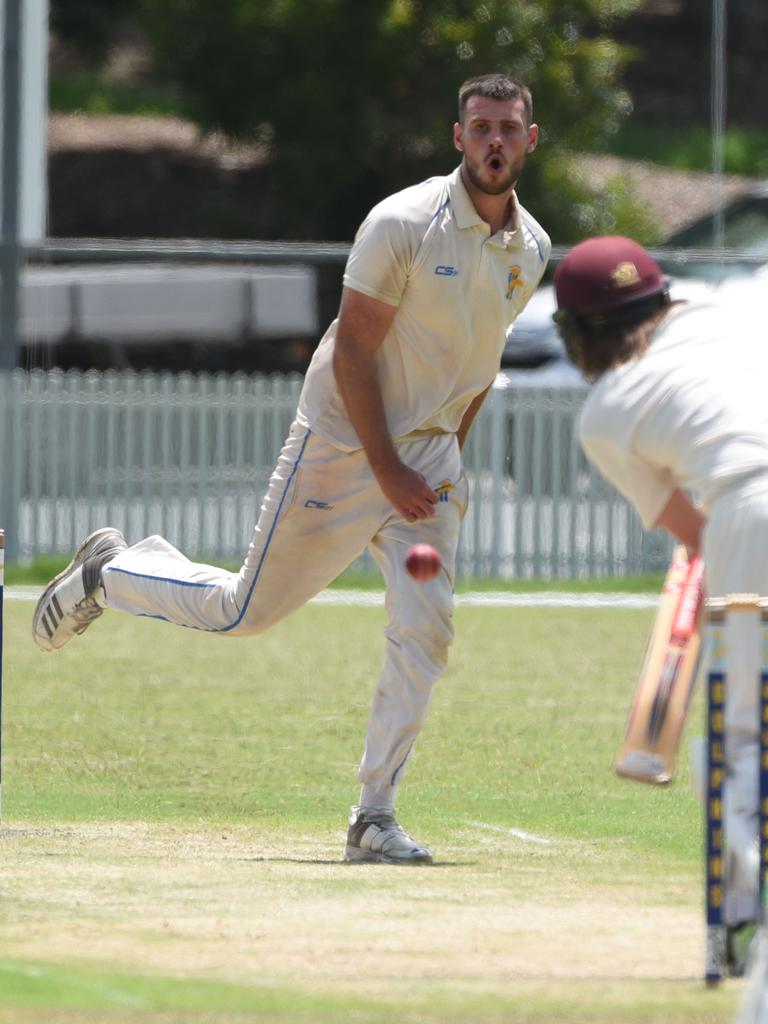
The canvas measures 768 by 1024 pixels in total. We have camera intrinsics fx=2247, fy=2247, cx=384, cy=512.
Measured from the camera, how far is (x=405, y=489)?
22.7ft

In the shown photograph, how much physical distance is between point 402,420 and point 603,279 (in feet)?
6.30

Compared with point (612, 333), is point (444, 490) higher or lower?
lower

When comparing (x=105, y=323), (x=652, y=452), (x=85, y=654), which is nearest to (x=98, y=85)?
(x=105, y=323)

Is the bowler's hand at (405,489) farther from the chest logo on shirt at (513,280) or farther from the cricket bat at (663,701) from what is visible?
the cricket bat at (663,701)

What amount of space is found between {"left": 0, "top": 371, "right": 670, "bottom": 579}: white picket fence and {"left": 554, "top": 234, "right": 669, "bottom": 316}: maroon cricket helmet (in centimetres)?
1309

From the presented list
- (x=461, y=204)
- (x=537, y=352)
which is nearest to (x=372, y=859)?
(x=461, y=204)

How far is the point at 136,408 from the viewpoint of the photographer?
731 inches

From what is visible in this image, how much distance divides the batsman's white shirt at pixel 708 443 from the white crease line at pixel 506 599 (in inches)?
441

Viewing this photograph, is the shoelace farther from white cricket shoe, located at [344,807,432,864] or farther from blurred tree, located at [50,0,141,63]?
blurred tree, located at [50,0,141,63]

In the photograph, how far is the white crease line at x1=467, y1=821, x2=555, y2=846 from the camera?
7.23 metres

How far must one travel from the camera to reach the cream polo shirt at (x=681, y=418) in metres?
5.14

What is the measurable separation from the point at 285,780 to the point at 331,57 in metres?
22.9

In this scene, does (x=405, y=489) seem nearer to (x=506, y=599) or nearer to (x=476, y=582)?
(x=506, y=599)

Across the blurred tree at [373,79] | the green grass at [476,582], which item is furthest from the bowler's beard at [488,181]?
the blurred tree at [373,79]
